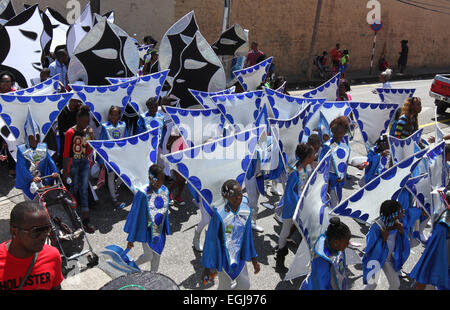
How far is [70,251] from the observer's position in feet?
16.9

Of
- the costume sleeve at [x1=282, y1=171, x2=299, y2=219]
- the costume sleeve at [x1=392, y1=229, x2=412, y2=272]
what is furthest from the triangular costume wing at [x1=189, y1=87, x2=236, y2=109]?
the costume sleeve at [x1=392, y1=229, x2=412, y2=272]

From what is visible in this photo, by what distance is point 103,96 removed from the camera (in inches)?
260

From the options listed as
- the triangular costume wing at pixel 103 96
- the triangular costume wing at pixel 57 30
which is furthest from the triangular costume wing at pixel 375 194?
the triangular costume wing at pixel 57 30

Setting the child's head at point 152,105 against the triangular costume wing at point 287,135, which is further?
the child's head at point 152,105

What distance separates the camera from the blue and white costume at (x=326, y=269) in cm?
362

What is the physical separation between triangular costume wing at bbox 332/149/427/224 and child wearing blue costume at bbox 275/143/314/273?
0.85 m

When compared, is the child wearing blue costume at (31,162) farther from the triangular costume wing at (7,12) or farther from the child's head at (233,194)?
the triangular costume wing at (7,12)

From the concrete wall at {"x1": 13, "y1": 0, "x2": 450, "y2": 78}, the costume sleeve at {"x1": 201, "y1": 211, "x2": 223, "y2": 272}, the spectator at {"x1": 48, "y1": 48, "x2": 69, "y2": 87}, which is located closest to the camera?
the costume sleeve at {"x1": 201, "y1": 211, "x2": 223, "y2": 272}

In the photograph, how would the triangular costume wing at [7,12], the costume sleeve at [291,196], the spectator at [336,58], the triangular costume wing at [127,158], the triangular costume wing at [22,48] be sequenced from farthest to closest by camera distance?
1. the spectator at [336,58]
2. the triangular costume wing at [7,12]
3. the triangular costume wing at [22,48]
4. the costume sleeve at [291,196]
5. the triangular costume wing at [127,158]

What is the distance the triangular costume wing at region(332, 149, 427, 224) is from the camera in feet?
14.5

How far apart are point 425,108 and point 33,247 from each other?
15584 millimetres

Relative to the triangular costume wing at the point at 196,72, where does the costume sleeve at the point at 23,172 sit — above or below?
below

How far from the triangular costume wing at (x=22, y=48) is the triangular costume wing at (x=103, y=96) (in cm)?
167

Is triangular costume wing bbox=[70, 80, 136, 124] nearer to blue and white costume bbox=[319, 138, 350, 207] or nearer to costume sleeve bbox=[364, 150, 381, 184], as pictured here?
blue and white costume bbox=[319, 138, 350, 207]
